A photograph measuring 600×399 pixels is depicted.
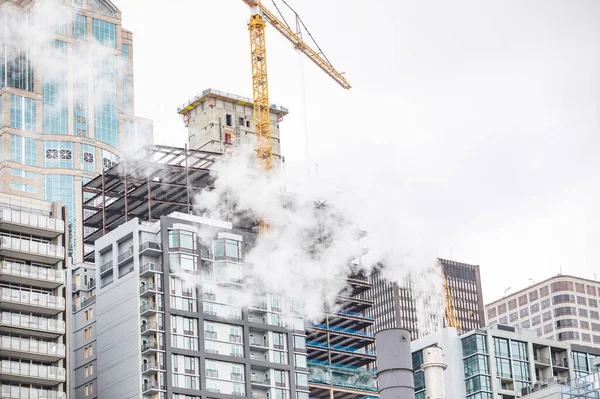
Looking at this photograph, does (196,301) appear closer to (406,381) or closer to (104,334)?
(104,334)

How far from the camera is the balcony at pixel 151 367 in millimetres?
174875

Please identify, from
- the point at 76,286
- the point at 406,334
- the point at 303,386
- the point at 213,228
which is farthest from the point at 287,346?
the point at 406,334

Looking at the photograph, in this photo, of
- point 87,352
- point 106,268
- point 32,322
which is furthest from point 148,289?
point 32,322

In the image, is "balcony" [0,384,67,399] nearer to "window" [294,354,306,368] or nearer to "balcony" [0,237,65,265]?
"balcony" [0,237,65,265]

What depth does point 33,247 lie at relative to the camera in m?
164

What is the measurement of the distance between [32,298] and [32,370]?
9.20 metres

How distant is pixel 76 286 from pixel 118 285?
40.5 feet

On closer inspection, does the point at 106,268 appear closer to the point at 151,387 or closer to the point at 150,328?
the point at 150,328

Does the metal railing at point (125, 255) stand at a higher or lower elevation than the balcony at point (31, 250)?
higher

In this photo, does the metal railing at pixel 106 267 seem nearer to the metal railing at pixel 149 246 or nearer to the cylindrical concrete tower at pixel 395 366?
the metal railing at pixel 149 246

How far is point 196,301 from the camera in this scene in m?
185

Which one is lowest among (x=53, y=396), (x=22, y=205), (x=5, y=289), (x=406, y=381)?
(x=406, y=381)

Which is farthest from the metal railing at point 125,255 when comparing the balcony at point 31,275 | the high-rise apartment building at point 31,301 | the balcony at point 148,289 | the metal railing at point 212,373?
the balcony at point 31,275

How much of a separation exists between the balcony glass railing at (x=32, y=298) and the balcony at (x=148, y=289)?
19153 mm
